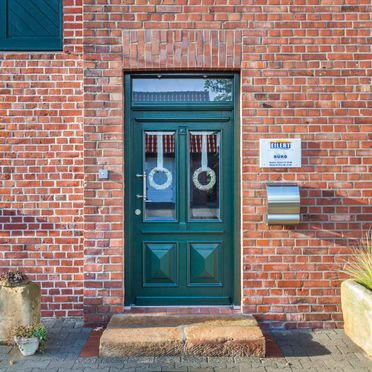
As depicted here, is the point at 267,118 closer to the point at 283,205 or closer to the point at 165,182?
the point at 283,205

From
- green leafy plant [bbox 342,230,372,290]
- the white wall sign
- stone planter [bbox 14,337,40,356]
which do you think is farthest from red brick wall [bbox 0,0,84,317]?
green leafy plant [bbox 342,230,372,290]

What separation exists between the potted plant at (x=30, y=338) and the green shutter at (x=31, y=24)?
3.12m

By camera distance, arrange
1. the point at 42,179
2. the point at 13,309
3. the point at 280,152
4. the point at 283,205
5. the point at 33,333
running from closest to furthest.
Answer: the point at 33,333 < the point at 13,309 < the point at 283,205 < the point at 280,152 < the point at 42,179

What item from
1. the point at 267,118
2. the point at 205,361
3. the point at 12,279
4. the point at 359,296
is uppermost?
the point at 267,118

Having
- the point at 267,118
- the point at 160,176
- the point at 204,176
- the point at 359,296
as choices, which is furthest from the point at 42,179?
the point at 359,296

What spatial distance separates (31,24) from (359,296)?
4.66m

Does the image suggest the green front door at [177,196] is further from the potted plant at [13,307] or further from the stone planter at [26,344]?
the stone planter at [26,344]

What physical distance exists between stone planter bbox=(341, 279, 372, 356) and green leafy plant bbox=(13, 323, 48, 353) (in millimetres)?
3012

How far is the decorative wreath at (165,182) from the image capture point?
5668 mm

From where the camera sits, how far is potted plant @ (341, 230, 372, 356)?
14.8ft

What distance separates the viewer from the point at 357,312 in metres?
4.65

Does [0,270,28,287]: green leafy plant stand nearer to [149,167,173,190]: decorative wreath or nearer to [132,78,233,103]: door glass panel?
[149,167,173,190]: decorative wreath

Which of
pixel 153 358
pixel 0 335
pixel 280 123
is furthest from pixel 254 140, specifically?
pixel 0 335

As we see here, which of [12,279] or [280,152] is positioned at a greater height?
[280,152]
